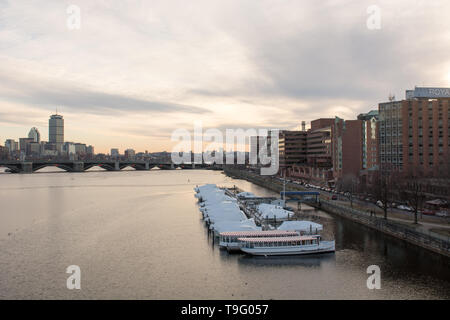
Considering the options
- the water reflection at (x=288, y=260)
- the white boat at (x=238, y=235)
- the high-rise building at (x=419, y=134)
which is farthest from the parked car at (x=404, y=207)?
the water reflection at (x=288, y=260)

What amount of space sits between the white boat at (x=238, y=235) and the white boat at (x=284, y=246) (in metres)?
0.87

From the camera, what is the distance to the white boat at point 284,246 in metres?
34.8

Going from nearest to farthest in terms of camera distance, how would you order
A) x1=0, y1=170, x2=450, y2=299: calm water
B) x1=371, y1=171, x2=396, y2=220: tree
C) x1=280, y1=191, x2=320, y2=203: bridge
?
1. x1=0, y1=170, x2=450, y2=299: calm water
2. x1=371, y1=171, x2=396, y2=220: tree
3. x1=280, y1=191, x2=320, y2=203: bridge

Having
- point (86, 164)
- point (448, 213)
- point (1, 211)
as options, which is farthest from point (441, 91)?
point (86, 164)

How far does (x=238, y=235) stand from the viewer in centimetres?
3725

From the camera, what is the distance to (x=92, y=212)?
60250 millimetres

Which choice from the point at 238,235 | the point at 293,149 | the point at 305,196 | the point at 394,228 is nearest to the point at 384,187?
the point at 394,228

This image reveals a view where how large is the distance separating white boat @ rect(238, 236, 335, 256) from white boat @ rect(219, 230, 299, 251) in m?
0.87

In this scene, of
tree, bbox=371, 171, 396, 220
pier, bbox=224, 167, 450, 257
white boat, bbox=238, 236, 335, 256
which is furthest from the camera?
tree, bbox=371, 171, 396, 220

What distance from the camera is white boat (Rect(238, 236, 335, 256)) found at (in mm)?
34781

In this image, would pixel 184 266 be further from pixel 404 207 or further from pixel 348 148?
pixel 348 148
